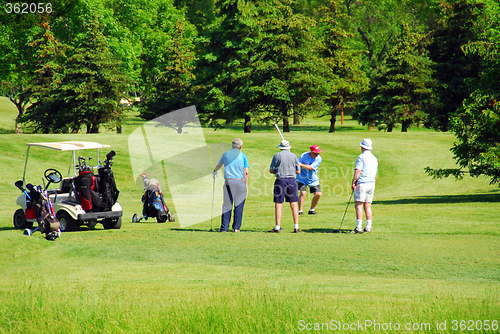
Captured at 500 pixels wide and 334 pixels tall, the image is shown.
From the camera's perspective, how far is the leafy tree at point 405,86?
47.0 metres

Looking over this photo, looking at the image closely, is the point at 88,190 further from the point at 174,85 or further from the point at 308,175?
the point at 174,85

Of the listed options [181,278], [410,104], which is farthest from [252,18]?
[181,278]

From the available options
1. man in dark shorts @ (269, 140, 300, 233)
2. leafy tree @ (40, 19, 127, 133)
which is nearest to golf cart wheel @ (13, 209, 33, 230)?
man in dark shorts @ (269, 140, 300, 233)

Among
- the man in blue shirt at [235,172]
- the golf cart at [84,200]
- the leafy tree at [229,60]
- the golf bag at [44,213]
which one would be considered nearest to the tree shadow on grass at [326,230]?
the man in blue shirt at [235,172]

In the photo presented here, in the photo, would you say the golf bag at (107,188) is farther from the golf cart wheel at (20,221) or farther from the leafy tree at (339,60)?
the leafy tree at (339,60)

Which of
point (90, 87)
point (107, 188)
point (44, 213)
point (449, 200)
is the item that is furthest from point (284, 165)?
point (90, 87)

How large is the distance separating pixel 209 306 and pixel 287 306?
3.08 ft

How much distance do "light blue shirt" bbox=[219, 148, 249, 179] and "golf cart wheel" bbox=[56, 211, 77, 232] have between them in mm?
4252

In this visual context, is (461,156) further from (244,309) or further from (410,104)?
(410,104)

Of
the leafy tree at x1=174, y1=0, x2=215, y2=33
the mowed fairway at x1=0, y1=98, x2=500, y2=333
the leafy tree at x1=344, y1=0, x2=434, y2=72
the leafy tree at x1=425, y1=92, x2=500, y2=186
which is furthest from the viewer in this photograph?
the leafy tree at x1=174, y1=0, x2=215, y2=33

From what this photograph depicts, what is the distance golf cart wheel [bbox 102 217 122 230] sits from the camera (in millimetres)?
14039

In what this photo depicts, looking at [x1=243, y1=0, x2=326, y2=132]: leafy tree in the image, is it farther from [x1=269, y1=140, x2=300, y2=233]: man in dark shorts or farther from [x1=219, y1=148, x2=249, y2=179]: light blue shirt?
[x1=269, y1=140, x2=300, y2=233]: man in dark shorts

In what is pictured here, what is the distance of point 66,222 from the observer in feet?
43.9

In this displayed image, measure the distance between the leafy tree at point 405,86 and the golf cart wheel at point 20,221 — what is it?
128 feet
